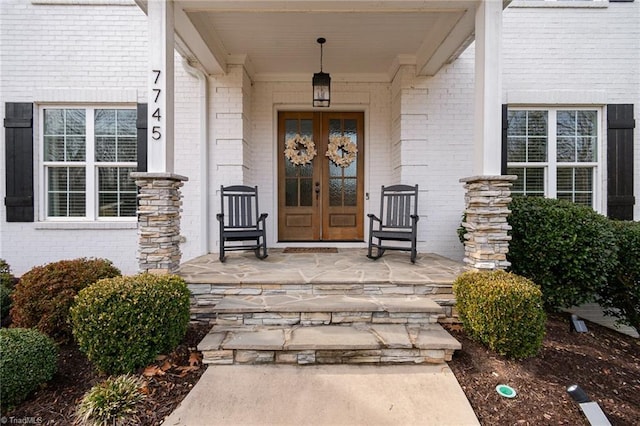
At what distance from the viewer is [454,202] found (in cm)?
455

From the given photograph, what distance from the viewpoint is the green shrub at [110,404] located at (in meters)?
1.80

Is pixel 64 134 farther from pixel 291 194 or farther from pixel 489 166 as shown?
pixel 489 166

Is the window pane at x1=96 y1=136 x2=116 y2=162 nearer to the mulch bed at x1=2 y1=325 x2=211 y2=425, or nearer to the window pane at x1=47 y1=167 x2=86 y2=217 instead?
the window pane at x1=47 y1=167 x2=86 y2=217

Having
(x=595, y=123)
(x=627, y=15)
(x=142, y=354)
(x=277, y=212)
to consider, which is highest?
(x=627, y=15)

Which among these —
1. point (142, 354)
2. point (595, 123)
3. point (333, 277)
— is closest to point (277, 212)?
point (333, 277)

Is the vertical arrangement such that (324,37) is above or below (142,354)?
above

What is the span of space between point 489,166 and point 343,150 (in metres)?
2.43

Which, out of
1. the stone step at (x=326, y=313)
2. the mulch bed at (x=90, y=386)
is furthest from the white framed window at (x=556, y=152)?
the mulch bed at (x=90, y=386)

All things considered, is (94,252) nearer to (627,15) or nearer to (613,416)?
(613,416)

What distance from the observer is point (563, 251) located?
3166mm

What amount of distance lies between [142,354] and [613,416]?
115 inches

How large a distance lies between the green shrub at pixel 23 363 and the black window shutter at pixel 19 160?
9.83 ft

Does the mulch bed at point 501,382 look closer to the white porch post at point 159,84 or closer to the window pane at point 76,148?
the white porch post at point 159,84

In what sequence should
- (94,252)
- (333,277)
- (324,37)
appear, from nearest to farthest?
(333,277) → (324,37) → (94,252)
